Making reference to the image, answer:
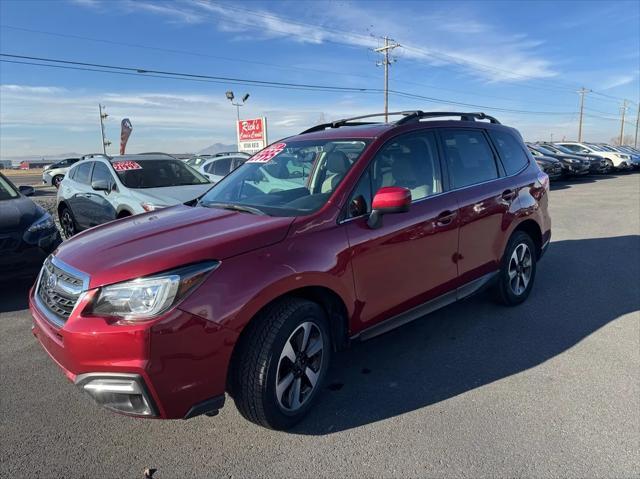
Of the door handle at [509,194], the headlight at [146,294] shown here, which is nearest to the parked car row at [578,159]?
the door handle at [509,194]

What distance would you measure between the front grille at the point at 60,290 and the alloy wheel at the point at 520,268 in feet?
12.6

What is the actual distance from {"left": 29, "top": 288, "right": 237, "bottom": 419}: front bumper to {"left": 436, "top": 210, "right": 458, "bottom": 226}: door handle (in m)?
1.96

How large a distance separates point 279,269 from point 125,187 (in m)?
5.42

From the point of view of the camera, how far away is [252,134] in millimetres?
29812

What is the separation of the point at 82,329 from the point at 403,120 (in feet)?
9.06

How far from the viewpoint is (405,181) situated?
11.8ft

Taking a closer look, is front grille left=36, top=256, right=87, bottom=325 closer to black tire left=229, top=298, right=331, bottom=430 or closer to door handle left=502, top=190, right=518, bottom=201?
black tire left=229, top=298, right=331, bottom=430

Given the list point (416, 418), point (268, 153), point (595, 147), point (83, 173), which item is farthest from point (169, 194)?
point (595, 147)

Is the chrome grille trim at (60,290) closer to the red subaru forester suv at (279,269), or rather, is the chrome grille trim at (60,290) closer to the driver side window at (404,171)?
the red subaru forester suv at (279,269)

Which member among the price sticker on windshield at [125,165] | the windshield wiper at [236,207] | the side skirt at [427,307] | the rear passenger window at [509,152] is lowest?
the side skirt at [427,307]

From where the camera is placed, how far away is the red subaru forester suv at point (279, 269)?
234 centimetres

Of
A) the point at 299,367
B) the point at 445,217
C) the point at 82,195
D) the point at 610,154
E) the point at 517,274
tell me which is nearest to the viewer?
the point at 299,367

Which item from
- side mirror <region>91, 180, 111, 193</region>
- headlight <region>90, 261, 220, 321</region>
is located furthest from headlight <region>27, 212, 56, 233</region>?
headlight <region>90, 261, 220, 321</region>

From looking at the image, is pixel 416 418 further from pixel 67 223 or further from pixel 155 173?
pixel 67 223
